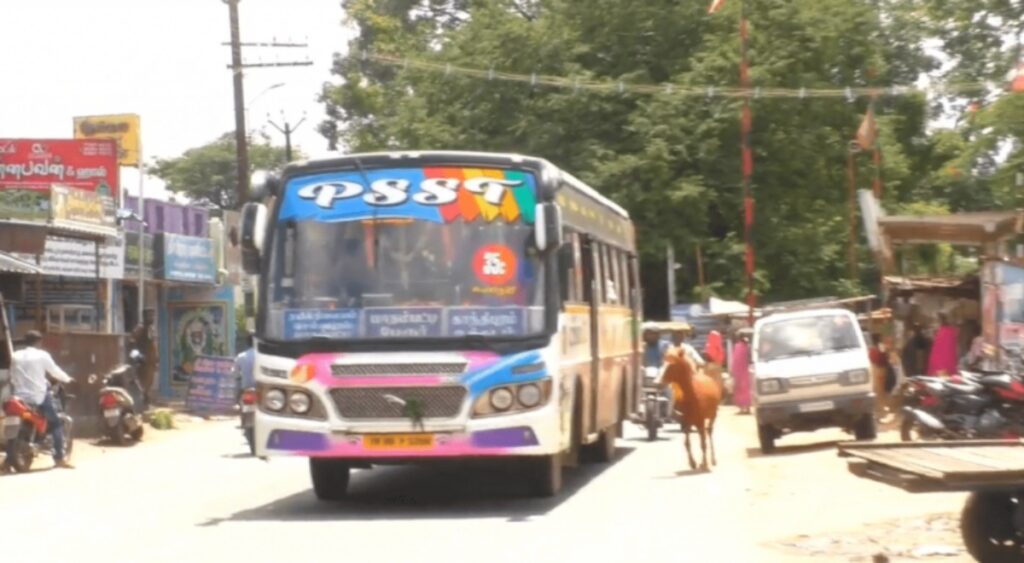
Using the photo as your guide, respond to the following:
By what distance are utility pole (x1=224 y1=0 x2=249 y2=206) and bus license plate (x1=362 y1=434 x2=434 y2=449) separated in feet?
81.1

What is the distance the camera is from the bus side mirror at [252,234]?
15609 mm

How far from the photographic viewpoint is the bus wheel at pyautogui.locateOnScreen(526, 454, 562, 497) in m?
16.7

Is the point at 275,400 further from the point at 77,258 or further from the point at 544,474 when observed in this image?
the point at 77,258

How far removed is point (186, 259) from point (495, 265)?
32632 mm

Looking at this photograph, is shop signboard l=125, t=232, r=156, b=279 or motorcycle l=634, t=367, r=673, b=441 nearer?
motorcycle l=634, t=367, r=673, b=441

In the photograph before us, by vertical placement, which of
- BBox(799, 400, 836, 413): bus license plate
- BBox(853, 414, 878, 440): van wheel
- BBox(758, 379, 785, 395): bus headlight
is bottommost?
BBox(853, 414, 878, 440): van wheel

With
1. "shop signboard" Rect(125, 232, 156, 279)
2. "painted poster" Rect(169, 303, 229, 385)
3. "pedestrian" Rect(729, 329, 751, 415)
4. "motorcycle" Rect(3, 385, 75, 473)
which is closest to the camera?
"motorcycle" Rect(3, 385, 75, 473)

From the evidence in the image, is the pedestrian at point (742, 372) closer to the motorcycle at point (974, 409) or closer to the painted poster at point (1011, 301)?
the painted poster at point (1011, 301)

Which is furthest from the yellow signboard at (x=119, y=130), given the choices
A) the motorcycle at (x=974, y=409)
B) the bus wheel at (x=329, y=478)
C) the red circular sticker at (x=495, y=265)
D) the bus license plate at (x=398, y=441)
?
the bus license plate at (x=398, y=441)

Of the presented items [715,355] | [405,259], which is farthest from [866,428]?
[715,355]

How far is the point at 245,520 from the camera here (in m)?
15.4

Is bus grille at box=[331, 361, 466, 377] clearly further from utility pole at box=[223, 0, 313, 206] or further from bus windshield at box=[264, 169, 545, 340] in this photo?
utility pole at box=[223, 0, 313, 206]

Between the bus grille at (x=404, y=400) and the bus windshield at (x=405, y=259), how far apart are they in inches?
18.6

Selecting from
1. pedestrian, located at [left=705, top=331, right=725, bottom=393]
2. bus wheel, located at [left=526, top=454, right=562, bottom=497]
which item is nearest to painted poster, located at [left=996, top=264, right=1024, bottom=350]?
bus wheel, located at [left=526, top=454, right=562, bottom=497]
